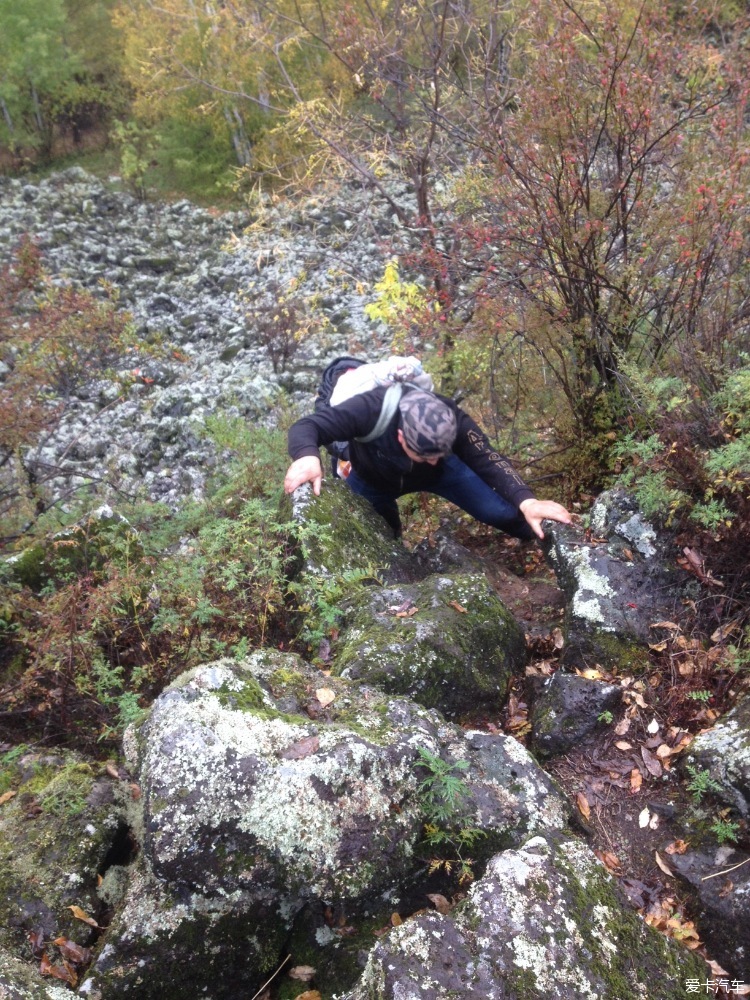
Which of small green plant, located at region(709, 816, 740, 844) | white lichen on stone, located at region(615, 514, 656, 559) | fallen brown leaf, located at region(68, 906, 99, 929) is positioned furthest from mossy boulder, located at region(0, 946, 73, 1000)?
white lichen on stone, located at region(615, 514, 656, 559)

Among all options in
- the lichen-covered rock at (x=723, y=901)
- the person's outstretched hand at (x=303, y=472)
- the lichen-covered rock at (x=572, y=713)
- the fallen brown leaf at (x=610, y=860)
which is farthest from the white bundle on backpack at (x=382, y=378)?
the lichen-covered rock at (x=723, y=901)

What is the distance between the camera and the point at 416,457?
4.08 m

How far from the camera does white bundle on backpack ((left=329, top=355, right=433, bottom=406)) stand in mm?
4258

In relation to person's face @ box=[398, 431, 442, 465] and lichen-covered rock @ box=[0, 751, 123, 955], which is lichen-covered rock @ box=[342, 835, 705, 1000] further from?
person's face @ box=[398, 431, 442, 465]

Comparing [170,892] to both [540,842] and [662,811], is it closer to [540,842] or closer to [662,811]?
[540,842]

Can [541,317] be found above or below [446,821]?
above

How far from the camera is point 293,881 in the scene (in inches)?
98.7

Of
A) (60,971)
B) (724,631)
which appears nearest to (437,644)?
(724,631)

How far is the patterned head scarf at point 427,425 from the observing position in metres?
3.90

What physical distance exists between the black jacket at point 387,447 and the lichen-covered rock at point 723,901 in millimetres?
2164

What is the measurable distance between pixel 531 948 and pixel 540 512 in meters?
2.45

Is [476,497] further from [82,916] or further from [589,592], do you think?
[82,916]

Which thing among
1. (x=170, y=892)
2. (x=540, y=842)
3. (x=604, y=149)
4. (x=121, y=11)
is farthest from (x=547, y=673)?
(x=121, y=11)

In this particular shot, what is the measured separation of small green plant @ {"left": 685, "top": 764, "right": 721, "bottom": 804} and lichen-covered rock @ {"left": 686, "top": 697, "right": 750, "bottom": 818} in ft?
0.03
